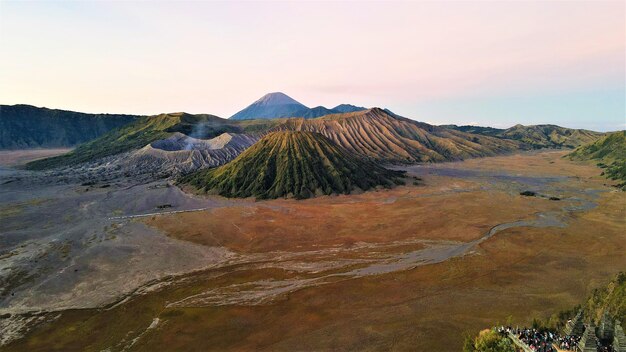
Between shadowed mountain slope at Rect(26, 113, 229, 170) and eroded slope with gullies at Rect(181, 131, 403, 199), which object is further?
shadowed mountain slope at Rect(26, 113, 229, 170)

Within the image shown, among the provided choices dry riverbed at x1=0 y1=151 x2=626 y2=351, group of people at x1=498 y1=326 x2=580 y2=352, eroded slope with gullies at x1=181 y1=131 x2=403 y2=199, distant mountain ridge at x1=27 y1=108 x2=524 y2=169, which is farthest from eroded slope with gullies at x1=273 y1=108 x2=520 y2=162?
group of people at x1=498 y1=326 x2=580 y2=352

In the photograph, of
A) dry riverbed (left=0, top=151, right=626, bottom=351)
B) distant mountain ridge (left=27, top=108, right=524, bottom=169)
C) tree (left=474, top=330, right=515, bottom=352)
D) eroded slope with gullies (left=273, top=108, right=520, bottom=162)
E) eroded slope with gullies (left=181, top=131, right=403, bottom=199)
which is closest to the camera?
tree (left=474, top=330, right=515, bottom=352)

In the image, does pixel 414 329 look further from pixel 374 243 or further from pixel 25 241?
pixel 25 241

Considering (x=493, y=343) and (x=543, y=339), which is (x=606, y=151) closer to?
(x=543, y=339)

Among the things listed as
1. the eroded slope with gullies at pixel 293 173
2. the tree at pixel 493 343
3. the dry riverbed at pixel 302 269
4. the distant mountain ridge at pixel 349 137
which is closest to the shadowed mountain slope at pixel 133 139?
the distant mountain ridge at pixel 349 137

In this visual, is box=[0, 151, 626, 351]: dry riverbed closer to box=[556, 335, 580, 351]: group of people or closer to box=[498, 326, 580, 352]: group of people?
box=[498, 326, 580, 352]: group of people

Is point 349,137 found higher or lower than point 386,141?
higher

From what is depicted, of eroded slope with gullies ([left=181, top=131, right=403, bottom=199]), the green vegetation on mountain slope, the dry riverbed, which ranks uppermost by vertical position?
the green vegetation on mountain slope

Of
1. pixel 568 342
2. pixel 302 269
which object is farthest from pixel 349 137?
pixel 568 342

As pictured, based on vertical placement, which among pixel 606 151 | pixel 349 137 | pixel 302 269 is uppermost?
pixel 349 137

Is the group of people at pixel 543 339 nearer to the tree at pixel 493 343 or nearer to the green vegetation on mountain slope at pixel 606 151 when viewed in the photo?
the tree at pixel 493 343
